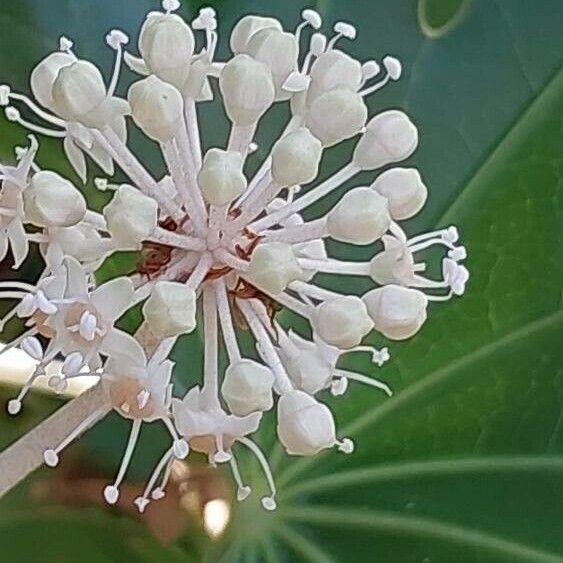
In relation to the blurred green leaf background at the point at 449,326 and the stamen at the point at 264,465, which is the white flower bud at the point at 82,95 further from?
the blurred green leaf background at the point at 449,326

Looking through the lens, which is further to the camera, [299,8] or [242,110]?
[299,8]

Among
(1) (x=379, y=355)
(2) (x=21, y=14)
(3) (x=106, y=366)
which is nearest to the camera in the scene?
(3) (x=106, y=366)

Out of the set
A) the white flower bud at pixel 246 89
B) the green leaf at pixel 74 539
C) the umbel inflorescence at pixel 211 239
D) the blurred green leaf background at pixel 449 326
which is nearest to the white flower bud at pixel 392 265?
A: the umbel inflorescence at pixel 211 239

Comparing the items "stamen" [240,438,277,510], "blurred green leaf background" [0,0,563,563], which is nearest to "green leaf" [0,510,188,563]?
"blurred green leaf background" [0,0,563,563]

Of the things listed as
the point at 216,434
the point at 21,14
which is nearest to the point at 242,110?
the point at 216,434

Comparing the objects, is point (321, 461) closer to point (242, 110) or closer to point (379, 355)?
point (379, 355)

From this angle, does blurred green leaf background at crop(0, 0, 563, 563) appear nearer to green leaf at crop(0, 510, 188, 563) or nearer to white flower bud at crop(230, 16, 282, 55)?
green leaf at crop(0, 510, 188, 563)
